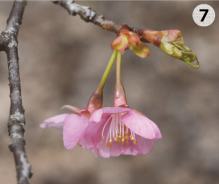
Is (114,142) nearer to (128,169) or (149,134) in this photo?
(149,134)

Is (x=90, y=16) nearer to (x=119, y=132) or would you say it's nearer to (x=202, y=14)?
(x=119, y=132)

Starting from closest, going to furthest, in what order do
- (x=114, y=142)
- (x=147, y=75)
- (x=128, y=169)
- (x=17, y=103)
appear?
(x=17, y=103)
(x=114, y=142)
(x=128, y=169)
(x=147, y=75)

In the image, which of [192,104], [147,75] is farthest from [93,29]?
[192,104]

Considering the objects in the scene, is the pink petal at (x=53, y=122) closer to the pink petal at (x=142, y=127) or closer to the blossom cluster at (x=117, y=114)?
the blossom cluster at (x=117, y=114)

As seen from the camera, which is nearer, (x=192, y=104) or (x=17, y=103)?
(x=17, y=103)

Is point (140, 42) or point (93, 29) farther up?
point (93, 29)

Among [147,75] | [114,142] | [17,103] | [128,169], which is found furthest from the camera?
[147,75]

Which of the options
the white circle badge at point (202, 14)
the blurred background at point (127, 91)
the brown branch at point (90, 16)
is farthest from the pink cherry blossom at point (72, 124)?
the blurred background at point (127, 91)
